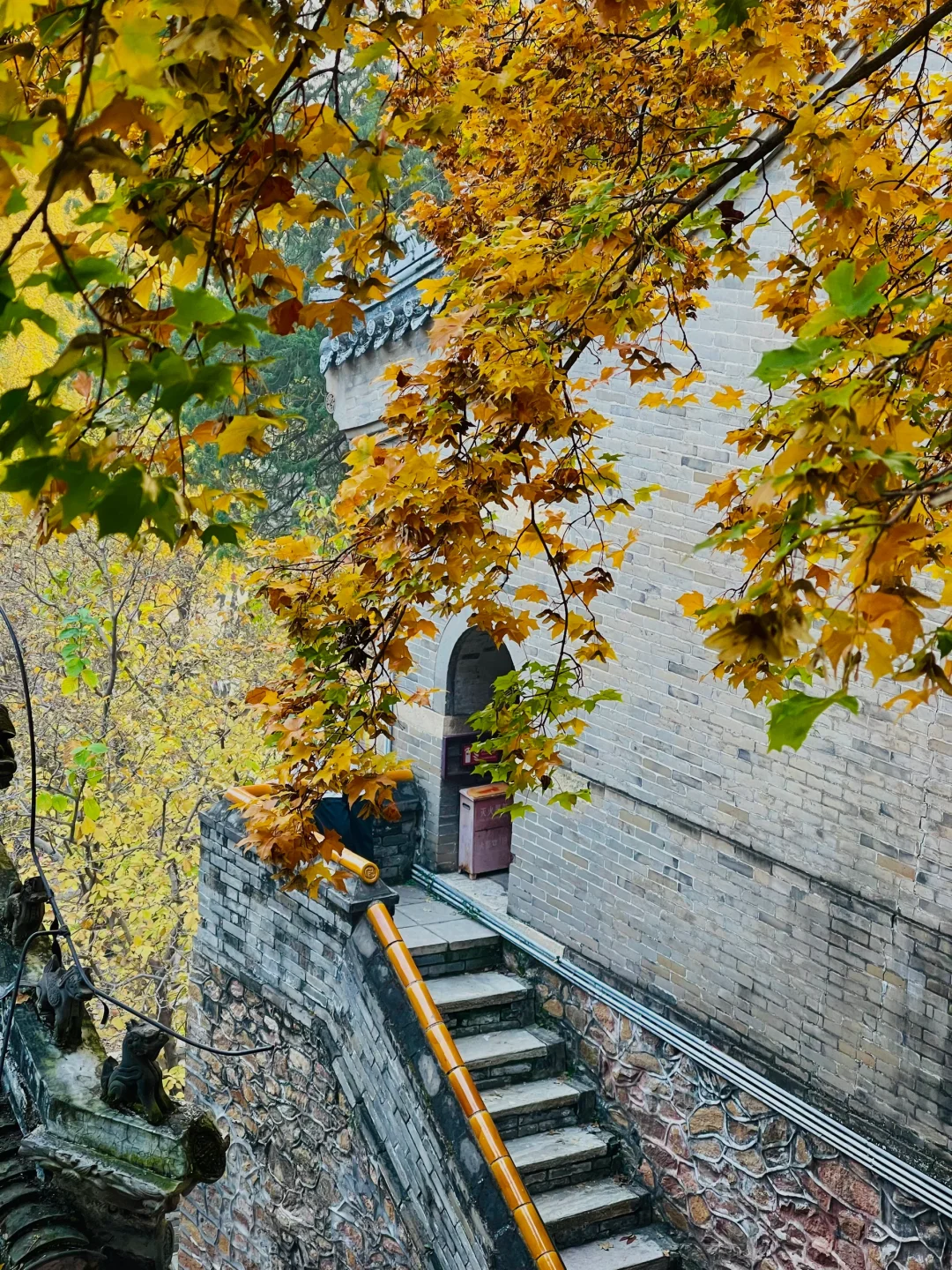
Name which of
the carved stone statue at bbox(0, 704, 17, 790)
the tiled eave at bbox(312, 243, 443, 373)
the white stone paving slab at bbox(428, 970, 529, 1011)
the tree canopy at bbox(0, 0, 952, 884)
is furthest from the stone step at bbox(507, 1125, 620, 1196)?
the tiled eave at bbox(312, 243, 443, 373)

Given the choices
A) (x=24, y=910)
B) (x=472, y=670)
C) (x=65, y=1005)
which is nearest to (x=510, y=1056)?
(x=472, y=670)

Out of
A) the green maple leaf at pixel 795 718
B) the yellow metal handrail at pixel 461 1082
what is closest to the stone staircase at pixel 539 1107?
the yellow metal handrail at pixel 461 1082

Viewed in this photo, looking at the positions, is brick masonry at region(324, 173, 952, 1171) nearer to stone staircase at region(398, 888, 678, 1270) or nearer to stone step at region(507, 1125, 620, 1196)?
stone staircase at region(398, 888, 678, 1270)

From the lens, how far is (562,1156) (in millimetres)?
7680

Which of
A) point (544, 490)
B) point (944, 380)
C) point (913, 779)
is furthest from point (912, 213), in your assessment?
point (913, 779)

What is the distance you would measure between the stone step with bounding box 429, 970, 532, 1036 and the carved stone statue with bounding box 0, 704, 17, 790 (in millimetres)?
5617

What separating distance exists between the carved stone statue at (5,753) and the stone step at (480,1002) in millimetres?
5617

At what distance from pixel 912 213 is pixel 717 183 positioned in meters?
1.20

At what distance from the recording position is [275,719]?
459 centimetres

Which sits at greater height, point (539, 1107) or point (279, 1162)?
point (539, 1107)

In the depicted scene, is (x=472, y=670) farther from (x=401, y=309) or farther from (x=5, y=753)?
(x=5, y=753)

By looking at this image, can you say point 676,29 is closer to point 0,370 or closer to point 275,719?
point 275,719

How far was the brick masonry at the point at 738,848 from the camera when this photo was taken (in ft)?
20.2

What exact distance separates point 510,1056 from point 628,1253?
4.69ft
